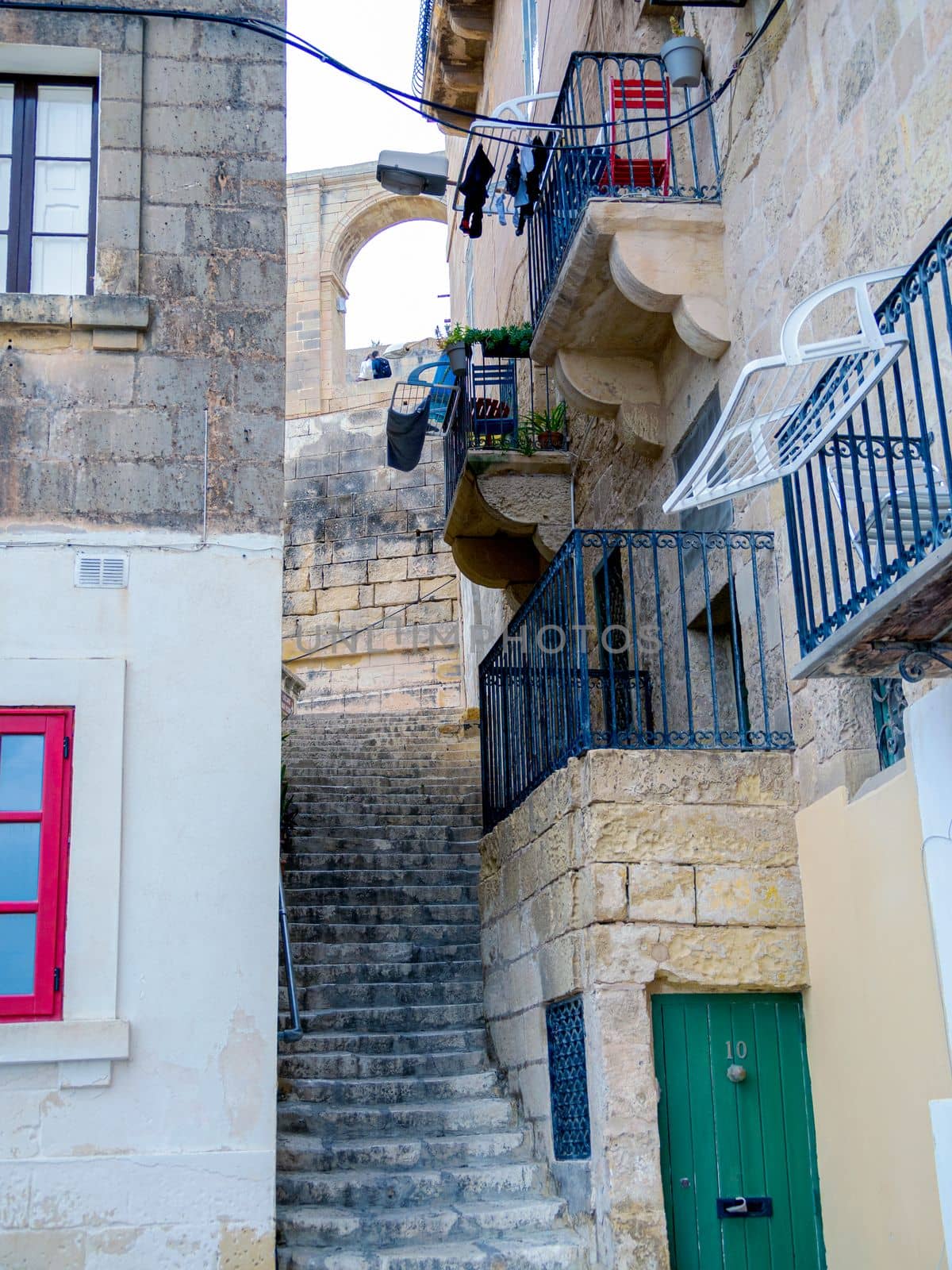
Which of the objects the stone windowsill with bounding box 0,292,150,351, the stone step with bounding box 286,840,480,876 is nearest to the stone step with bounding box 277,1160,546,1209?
the stone step with bounding box 286,840,480,876

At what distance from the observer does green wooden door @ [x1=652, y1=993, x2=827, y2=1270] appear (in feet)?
20.3

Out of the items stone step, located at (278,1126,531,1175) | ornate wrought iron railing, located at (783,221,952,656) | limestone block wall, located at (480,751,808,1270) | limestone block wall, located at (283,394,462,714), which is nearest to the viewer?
ornate wrought iron railing, located at (783,221,952,656)

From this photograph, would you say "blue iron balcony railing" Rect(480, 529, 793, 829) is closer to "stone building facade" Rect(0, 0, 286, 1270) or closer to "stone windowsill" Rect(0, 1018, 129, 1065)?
"stone building facade" Rect(0, 0, 286, 1270)

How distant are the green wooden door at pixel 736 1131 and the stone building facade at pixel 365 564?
1179 centimetres

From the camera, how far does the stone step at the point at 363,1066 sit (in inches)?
310

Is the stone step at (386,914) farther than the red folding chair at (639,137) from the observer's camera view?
Yes

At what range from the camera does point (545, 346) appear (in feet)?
30.0

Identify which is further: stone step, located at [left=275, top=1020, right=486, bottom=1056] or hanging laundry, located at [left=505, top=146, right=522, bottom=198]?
hanging laundry, located at [left=505, top=146, right=522, bottom=198]

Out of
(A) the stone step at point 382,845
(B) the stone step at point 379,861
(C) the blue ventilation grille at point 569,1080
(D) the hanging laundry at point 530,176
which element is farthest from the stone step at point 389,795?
(D) the hanging laundry at point 530,176

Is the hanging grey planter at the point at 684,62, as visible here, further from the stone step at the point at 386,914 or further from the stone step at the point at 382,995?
the stone step at the point at 382,995

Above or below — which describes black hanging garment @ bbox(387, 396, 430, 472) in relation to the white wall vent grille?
above

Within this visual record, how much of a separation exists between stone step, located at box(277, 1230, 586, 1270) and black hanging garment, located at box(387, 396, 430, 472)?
30.2 feet

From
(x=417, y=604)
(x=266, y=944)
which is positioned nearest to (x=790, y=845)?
(x=266, y=944)

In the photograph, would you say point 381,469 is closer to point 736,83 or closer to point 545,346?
point 545,346
